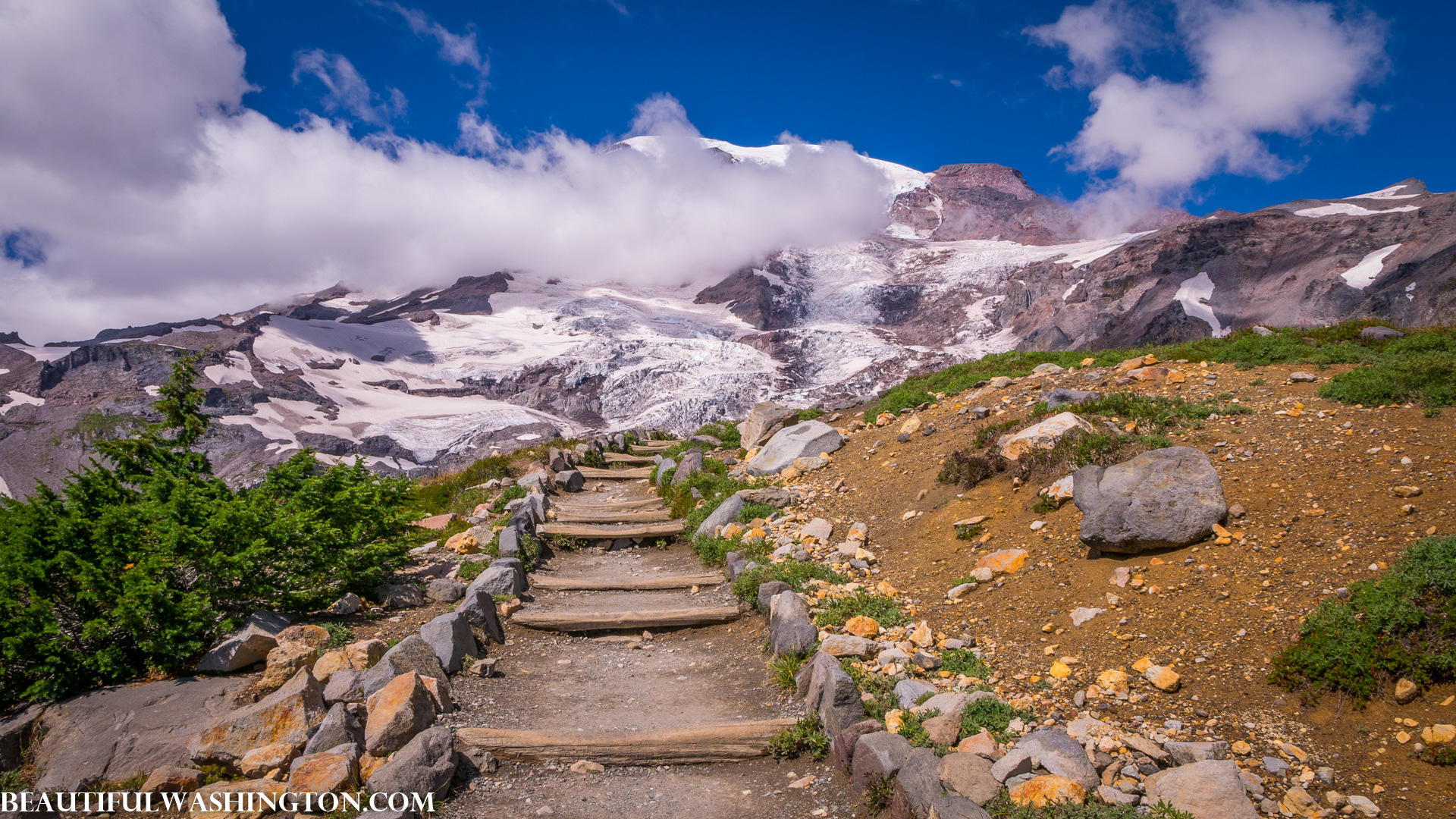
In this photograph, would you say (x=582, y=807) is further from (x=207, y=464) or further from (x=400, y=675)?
Answer: (x=207, y=464)

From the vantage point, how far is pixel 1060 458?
23.9 feet

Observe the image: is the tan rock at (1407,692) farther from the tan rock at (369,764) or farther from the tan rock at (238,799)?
the tan rock at (238,799)

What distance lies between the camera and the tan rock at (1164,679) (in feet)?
13.9

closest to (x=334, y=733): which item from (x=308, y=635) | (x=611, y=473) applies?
(x=308, y=635)

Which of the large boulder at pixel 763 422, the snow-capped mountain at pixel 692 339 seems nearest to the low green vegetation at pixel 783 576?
the large boulder at pixel 763 422

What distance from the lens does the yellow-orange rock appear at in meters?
6.27

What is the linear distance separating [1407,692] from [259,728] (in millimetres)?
6815

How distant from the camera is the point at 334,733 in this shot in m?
4.19

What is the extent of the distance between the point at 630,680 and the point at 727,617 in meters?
1.49

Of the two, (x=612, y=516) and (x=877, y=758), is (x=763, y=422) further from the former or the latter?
(x=877, y=758)

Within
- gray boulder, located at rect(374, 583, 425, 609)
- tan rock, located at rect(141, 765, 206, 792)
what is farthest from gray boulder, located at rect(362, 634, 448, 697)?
gray boulder, located at rect(374, 583, 425, 609)

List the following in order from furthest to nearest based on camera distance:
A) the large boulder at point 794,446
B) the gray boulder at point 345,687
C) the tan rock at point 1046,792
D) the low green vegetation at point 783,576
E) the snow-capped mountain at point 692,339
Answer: the snow-capped mountain at point 692,339 → the large boulder at point 794,446 → the low green vegetation at point 783,576 → the gray boulder at point 345,687 → the tan rock at point 1046,792

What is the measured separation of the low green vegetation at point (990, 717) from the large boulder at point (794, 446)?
7.38m

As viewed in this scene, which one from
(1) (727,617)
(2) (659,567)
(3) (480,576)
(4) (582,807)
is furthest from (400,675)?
(2) (659,567)
